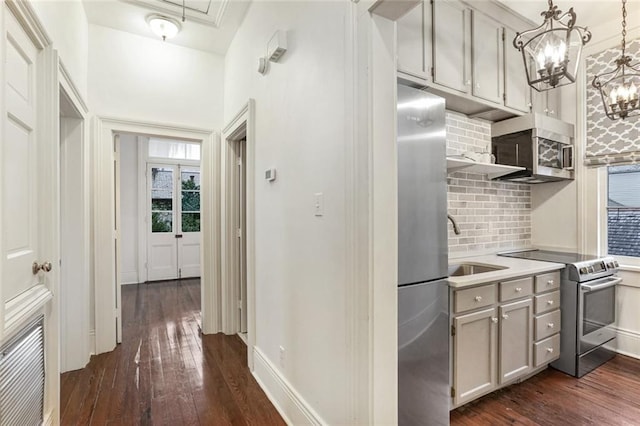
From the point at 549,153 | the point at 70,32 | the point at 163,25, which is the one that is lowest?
the point at 549,153

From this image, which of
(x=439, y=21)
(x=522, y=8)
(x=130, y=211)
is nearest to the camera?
(x=439, y=21)

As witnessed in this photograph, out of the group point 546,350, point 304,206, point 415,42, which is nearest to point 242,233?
point 304,206

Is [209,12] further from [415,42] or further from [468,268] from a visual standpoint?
[468,268]

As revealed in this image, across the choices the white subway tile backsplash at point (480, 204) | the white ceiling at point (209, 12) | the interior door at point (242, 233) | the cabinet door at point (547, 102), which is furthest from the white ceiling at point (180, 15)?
the cabinet door at point (547, 102)

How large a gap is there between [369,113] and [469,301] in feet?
4.55

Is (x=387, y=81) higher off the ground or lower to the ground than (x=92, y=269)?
higher

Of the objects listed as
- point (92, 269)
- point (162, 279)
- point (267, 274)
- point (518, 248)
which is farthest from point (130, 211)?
point (518, 248)

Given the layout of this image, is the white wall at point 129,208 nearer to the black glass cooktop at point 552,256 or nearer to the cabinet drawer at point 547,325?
the black glass cooktop at point 552,256

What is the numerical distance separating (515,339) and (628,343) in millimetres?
1644

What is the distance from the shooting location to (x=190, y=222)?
248 inches

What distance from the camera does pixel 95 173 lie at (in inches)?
115

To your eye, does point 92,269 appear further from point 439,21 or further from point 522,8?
point 522,8

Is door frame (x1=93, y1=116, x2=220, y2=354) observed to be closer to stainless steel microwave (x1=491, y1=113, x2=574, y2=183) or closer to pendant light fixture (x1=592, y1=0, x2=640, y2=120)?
stainless steel microwave (x1=491, y1=113, x2=574, y2=183)

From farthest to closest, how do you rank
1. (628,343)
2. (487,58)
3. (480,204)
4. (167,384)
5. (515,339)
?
(480,204), (628,343), (487,58), (167,384), (515,339)
